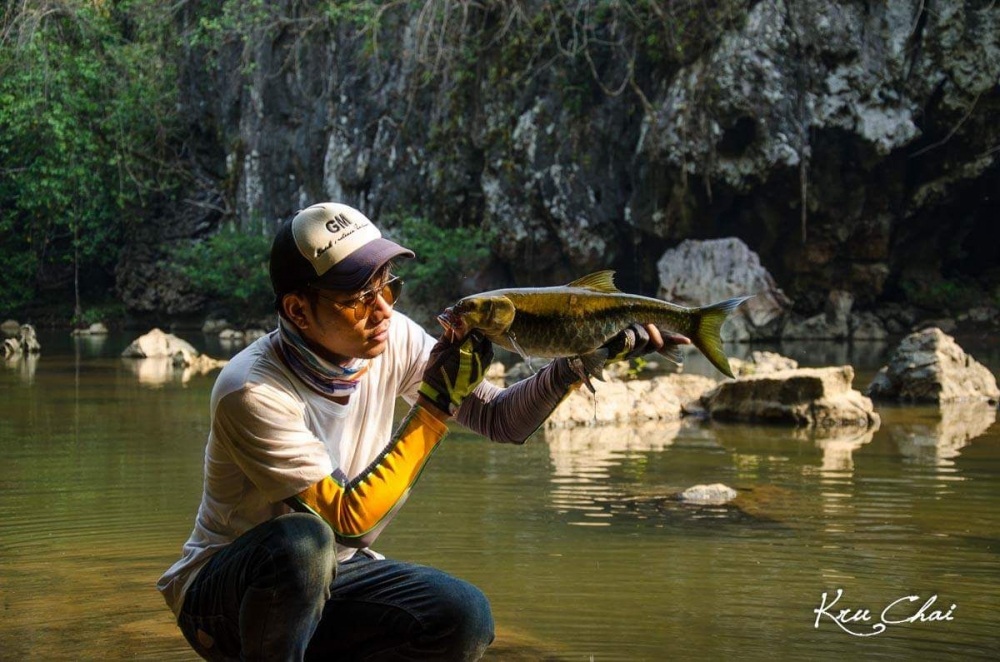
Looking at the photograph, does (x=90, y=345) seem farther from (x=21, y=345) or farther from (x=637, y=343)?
(x=637, y=343)

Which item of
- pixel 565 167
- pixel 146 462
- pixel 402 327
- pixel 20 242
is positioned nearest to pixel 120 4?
pixel 20 242

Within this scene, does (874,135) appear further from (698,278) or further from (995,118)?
(698,278)

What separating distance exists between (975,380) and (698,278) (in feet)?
29.6

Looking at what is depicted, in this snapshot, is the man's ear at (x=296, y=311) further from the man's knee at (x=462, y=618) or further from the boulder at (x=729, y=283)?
the boulder at (x=729, y=283)

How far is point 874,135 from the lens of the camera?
1833 centimetres

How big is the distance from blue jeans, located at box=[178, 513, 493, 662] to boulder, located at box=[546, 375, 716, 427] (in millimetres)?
6175

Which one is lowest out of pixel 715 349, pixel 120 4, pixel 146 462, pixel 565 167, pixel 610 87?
pixel 146 462

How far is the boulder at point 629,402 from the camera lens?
9047mm

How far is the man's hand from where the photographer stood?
288 centimetres

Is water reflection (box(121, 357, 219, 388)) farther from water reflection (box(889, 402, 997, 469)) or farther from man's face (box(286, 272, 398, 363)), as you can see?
man's face (box(286, 272, 398, 363))

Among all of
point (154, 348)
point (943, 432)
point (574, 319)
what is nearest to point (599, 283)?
point (574, 319)

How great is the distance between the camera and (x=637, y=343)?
2.89 meters

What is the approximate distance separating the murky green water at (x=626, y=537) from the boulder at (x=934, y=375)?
1100mm

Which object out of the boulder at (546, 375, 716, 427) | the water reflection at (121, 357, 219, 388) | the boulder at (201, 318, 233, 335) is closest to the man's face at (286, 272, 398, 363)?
the boulder at (546, 375, 716, 427)
